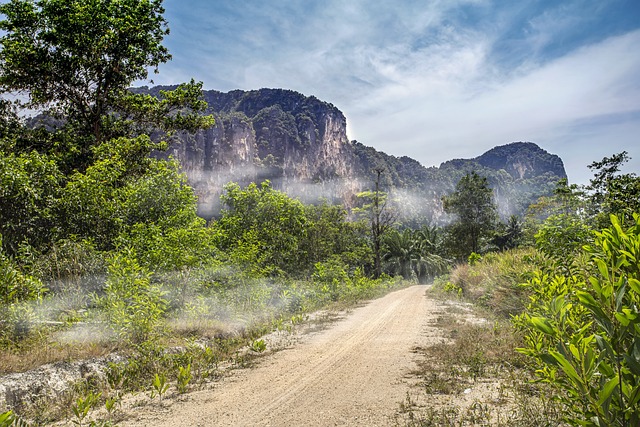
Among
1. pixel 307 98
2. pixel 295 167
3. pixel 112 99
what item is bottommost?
pixel 112 99

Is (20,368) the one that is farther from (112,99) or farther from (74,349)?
(112,99)

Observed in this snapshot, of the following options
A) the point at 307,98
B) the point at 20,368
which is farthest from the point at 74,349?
the point at 307,98

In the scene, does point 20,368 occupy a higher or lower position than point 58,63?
lower

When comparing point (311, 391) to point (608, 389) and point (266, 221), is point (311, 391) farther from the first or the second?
point (266, 221)

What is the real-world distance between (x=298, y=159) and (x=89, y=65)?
459 ft

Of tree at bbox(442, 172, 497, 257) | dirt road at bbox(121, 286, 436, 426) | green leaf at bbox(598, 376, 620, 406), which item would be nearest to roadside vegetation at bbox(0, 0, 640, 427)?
green leaf at bbox(598, 376, 620, 406)

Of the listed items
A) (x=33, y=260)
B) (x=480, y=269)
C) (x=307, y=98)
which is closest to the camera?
(x=33, y=260)

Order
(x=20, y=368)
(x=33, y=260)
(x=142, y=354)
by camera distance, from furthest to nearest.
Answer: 1. (x=33, y=260)
2. (x=142, y=354)
3. (x=20, y=368)

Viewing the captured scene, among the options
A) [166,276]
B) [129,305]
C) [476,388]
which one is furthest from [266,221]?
[476,388]

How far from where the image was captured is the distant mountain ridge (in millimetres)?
122000

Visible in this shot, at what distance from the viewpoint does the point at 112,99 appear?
13.3 m

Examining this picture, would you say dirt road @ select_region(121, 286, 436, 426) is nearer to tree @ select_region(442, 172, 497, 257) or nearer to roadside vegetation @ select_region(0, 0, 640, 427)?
roadside vegetation @ select_region(0, 0, 640, 427)

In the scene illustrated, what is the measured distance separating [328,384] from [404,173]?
184 metres

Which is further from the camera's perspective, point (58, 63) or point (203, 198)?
point (203, 198)
